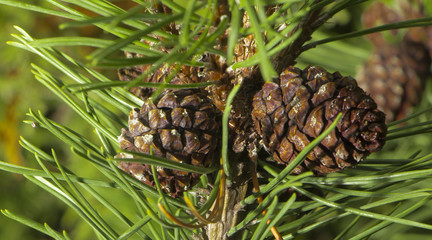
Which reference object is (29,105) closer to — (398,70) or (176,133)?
(398,70)

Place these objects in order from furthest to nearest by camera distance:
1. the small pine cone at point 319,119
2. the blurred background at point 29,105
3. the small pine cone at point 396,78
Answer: the blurred background at point 29,105
the small pine cone at point 396,78
the small pine cone at point 319,119

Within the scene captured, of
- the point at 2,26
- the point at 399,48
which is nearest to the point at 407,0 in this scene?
the point at 399,48

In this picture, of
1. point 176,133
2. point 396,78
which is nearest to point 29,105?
point 396,78

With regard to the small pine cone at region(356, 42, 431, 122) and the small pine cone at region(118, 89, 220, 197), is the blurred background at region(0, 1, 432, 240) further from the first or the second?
the small pine cone at region(118, 89, 220, 197)

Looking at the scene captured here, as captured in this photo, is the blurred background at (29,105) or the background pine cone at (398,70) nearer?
the background pine cone at (398,70)

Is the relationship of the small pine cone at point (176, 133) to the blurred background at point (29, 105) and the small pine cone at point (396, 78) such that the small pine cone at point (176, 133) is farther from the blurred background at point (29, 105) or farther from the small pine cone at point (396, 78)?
the blurred background at point (29, 105)

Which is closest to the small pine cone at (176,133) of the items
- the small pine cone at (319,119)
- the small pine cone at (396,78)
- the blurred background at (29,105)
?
the small pine cone at (319,119)
